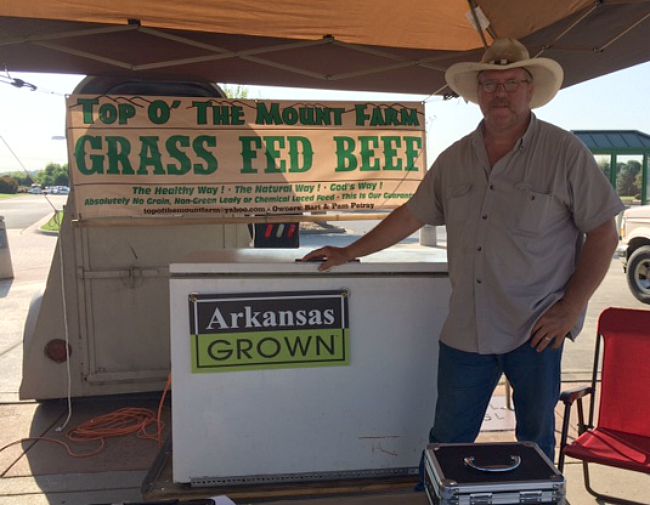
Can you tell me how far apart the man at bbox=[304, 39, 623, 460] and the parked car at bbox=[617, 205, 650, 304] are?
24.6ft

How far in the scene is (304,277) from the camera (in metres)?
2.84

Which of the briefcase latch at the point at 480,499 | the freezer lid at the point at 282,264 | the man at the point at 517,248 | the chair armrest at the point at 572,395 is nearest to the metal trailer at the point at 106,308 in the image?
the freezer lid at the point at 282,264

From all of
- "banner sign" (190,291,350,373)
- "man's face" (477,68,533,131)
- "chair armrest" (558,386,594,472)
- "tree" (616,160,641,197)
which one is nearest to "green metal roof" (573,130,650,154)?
"tree" (616,160,641,197)

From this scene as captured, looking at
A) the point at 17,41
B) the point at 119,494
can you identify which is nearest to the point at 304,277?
the point at 119,494

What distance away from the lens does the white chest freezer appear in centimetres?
280

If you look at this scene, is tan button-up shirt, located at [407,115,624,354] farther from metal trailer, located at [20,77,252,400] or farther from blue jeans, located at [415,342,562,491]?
metal trailer, located at [20,77,252,400]

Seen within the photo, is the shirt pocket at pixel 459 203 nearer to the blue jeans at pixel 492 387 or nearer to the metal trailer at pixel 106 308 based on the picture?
the blue jeans at pixel 492 387

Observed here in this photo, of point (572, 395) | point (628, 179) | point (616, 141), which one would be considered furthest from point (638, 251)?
point (628, 179)

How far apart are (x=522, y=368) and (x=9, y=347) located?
18.5ft

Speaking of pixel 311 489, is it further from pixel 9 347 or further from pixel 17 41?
pixel 9 347

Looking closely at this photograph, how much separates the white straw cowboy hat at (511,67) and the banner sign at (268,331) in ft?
3.88

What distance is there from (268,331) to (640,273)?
8020mm

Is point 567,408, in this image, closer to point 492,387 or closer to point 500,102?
point 492,387

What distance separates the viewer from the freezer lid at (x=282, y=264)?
9.12 feet
